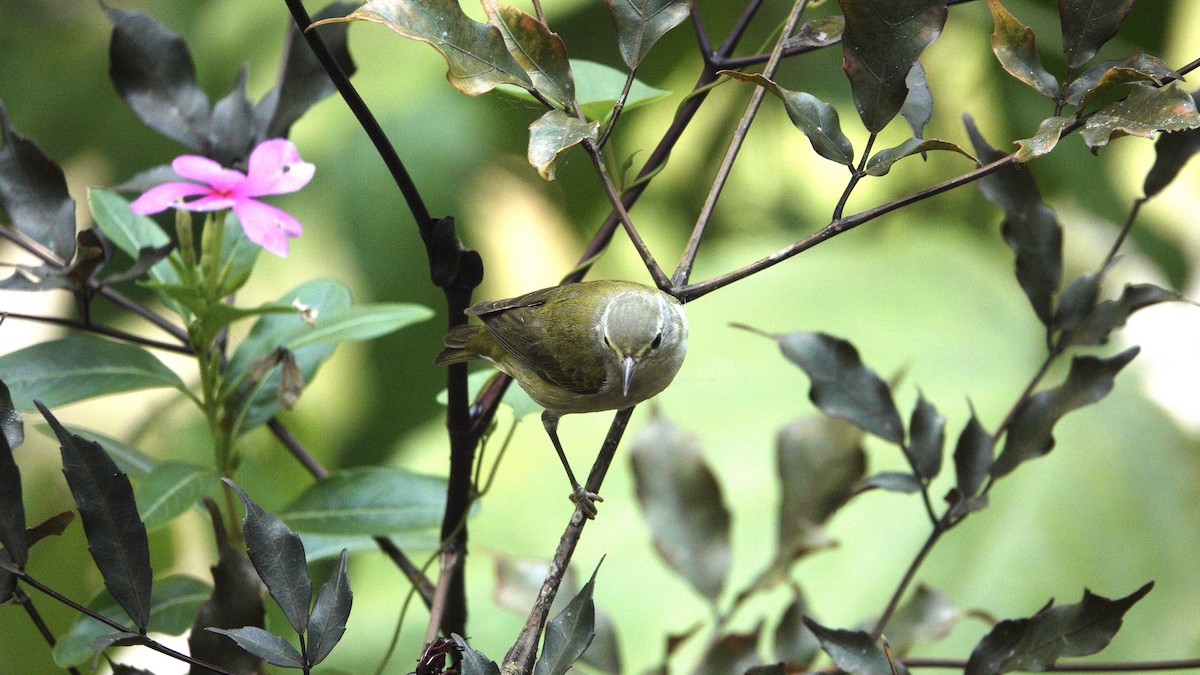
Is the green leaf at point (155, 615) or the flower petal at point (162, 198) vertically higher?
the flower petal at point (162, 198)

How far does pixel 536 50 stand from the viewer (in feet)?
1.47

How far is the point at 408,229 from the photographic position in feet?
5.80

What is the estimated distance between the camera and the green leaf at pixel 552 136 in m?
0.41

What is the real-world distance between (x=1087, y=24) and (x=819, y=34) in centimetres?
13

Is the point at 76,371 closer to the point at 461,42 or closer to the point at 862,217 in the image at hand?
the point at 461,42

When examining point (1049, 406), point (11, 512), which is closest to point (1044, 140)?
point (1049, 406)

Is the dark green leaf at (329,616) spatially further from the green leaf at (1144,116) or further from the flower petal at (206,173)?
the green leaf at (1144,116)

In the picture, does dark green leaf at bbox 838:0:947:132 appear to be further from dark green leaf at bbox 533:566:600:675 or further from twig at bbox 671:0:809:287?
dark green leaf at bbox 533:566:600:675

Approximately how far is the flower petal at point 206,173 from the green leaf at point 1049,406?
486 millimetres

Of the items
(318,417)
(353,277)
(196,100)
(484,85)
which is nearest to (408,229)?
(353,277)

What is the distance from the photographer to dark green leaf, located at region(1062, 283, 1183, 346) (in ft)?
1.91

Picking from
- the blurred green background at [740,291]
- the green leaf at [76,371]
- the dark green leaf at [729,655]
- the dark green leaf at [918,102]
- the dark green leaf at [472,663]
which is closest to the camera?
the dark green leaf at [472,663]

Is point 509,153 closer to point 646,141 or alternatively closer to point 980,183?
point 646,141

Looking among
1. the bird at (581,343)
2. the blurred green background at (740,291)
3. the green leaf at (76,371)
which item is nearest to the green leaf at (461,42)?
the bird at (581,343)
